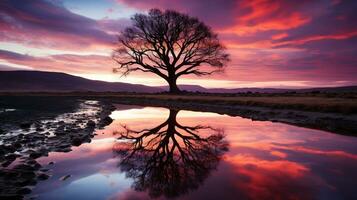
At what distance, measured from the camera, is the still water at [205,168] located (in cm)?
587

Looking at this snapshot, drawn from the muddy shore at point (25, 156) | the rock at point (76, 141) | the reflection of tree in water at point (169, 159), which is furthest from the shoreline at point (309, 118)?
the muddy shore at point (25, 156)

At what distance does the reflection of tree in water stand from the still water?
19 mm

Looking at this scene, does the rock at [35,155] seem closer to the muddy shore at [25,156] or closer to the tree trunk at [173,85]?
the muddy shore at [25,156]

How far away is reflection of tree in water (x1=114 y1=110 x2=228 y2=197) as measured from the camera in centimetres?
639

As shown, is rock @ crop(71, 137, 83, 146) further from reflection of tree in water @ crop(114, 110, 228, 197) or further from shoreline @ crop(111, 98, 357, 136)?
shoreline @ crop(111, 98, 357, 136)

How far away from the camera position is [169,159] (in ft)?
28.7

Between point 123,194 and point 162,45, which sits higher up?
point 162,45

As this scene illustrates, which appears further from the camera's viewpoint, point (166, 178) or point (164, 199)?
point (166, 178)

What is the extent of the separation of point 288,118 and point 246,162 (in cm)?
1236

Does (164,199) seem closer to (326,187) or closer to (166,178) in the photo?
(166,178)

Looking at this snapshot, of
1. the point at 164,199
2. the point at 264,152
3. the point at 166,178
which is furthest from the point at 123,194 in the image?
the point at 264,152

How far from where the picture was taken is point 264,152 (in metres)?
9.82

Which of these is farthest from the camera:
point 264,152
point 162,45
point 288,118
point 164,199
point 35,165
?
point 162,45

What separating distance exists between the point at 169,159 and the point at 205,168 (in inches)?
56.0
